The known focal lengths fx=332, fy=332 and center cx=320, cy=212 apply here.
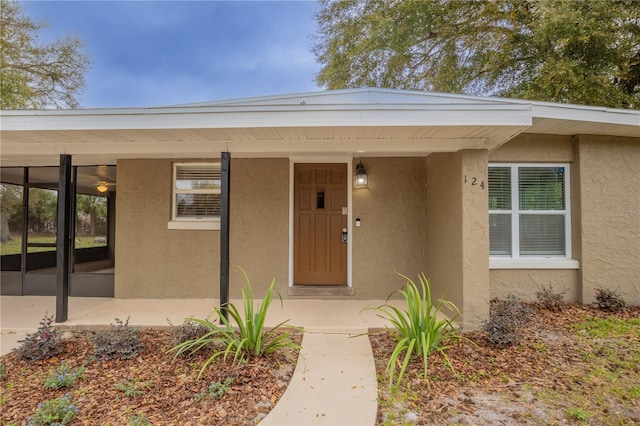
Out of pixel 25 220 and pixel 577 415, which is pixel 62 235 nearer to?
pixel 25 220

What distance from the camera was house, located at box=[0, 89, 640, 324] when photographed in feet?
13.5

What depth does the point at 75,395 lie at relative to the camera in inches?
106

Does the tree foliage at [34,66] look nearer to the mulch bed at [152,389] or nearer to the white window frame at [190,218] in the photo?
the white window frame at [190,218]

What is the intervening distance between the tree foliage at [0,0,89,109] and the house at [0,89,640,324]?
5.64 metres

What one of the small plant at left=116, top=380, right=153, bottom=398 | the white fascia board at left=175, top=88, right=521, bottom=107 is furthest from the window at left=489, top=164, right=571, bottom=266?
the small plant at left=116, top=380, right=153, bottom=398

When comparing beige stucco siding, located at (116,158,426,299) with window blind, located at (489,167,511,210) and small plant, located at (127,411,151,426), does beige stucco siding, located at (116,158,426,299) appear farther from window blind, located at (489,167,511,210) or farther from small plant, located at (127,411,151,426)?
small plant, located at (127,411,151,426)

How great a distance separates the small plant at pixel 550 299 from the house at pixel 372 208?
0.47ft

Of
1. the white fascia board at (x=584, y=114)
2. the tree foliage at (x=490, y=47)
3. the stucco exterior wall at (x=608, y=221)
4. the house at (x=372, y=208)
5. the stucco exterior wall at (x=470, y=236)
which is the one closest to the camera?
the stucco exterior wall at (x=470, y=236)

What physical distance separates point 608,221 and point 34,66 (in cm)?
1589

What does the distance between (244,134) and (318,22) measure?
8.02 meters

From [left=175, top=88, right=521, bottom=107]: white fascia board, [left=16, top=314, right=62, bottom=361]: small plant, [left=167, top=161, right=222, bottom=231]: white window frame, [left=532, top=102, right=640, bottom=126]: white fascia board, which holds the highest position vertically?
[left=175, top=88, right=521, bottom=107]: white fascia board

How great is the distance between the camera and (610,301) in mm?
4797

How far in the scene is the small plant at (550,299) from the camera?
15.8 feet

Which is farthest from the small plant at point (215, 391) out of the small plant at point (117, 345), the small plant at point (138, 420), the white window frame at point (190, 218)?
the white window frame at point (190, 218)
